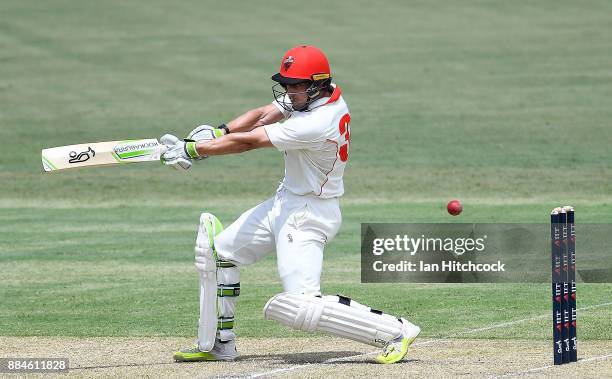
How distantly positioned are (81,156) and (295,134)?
1.57 m

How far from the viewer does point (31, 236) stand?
15172 mm

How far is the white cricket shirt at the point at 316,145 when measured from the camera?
7852 mm

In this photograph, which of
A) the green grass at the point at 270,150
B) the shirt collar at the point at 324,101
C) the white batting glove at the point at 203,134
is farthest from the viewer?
the green grass at the point at 270,150

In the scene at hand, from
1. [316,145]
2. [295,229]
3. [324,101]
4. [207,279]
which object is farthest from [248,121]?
[207,279]

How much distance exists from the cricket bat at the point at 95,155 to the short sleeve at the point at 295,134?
96cm

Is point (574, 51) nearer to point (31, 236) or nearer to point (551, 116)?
point (551, 116)

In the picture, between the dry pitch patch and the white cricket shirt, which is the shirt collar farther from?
the dry pitch patch

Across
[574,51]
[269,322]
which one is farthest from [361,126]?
[269,322]

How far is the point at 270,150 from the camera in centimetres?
2253

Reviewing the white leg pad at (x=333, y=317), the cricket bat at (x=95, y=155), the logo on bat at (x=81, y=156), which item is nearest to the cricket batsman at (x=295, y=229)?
the white leg pad at (x=333, y=317)

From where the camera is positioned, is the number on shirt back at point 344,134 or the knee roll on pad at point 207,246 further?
the knee roll on pad at point 207,246
